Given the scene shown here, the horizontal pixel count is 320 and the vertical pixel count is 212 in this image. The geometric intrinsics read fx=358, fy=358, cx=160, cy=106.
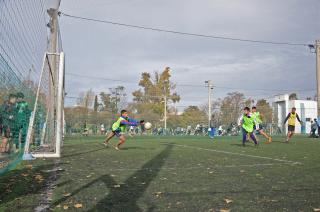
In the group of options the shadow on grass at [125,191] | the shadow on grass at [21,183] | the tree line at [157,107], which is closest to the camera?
the shadow on grass at [125,191]

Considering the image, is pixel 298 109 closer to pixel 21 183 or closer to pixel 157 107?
pixel 157 107

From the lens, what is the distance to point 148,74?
195ft

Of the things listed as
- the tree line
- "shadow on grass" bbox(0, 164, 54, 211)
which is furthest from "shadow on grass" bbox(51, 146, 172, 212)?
the tree line

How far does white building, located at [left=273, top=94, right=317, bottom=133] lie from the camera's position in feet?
170

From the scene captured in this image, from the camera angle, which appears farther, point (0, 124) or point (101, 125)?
point (101, 125)

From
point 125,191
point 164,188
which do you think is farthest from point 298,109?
point 125,191

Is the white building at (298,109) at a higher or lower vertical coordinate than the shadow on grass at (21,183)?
higher

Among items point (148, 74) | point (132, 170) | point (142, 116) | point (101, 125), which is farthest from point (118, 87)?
point (132, 170)

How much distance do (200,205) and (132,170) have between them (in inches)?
132

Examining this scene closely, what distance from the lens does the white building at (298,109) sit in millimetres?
51719

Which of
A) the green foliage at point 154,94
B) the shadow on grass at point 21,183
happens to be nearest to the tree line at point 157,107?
the green foliage at point 154,94

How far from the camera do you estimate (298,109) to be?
54281mm

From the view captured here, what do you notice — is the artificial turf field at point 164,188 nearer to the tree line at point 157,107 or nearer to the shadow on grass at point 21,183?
the shadow on grass at point 21,183

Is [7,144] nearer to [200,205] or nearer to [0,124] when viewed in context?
[0,124]
